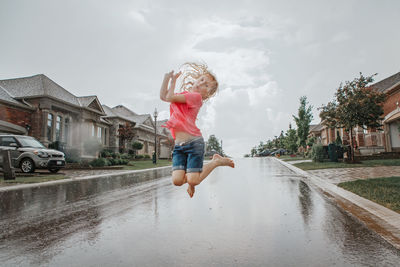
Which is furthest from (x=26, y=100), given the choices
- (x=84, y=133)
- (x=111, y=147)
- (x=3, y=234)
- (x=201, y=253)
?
(x=201, y=253)

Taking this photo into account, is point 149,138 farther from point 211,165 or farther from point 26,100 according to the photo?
point 211,165

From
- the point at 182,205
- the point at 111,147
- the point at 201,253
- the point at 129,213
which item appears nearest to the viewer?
the point at 201,253

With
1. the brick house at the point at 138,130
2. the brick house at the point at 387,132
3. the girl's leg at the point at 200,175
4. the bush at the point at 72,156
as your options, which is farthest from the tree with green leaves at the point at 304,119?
the girl's leg at the point at 200,175

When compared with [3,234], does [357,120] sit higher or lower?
higher

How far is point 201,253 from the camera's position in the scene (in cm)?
344

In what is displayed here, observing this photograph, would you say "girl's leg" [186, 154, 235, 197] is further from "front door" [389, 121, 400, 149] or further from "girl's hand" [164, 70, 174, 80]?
"front door" [389, 121, 400, 149]

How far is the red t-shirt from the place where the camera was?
2652 mm

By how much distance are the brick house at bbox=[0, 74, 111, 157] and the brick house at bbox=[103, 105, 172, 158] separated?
5001mm

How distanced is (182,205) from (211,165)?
4.12 metres

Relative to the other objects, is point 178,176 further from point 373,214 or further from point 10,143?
point 10,143

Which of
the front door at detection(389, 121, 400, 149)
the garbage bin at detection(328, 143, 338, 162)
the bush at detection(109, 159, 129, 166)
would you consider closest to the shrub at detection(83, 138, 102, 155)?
the bush at detection(109, 159, 129, 166)

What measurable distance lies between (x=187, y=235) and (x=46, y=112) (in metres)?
25.0

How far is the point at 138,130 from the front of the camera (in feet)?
144

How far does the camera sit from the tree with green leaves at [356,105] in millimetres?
19328
